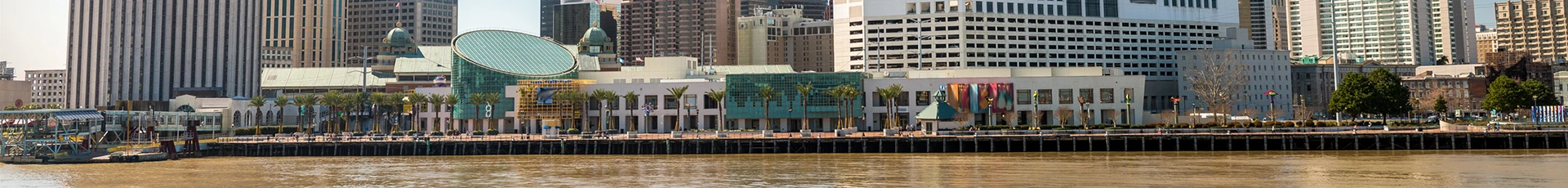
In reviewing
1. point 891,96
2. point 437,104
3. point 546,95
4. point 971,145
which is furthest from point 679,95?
point 971,145

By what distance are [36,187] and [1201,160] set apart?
2796 inches

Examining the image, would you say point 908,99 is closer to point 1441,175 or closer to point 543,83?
point 543,83

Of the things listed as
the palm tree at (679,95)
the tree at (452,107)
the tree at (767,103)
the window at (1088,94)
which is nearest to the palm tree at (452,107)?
the tree at (452,107)

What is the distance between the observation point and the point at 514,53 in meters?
177

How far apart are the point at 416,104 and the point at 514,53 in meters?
12.8

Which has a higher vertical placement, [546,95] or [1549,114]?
[546,95]

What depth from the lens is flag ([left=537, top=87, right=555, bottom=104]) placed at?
545 ft

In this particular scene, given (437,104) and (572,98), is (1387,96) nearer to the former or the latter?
(572,98)

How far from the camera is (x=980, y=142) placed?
118 m

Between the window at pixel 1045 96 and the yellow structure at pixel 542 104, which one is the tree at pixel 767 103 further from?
the window at pixel 1045 96

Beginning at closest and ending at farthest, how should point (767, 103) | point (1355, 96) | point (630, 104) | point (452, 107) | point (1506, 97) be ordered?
point (767, 103), point (1355, 96), point (630, 104), point (1506, 97), point (452, 107)

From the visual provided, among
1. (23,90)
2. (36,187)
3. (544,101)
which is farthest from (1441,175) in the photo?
(23,90)

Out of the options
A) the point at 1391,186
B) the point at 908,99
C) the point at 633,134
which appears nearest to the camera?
the point at 1391,186

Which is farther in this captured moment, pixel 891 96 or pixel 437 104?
pixel 437 104
